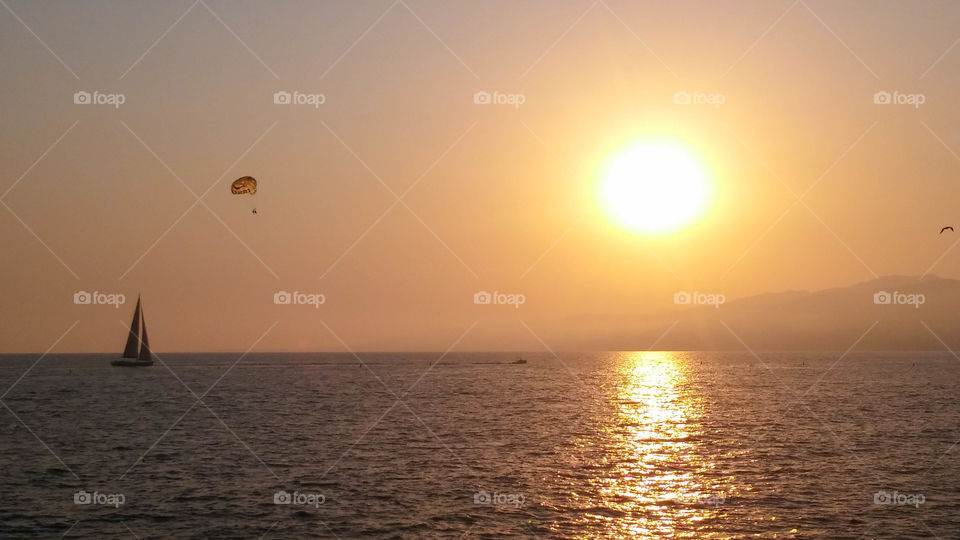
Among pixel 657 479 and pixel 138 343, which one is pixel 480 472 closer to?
pixel 657 479

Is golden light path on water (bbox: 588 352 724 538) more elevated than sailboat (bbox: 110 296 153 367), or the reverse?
sailboat (bbox: 110 296 153 367)

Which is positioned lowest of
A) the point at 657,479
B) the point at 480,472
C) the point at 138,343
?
the point at 657,479

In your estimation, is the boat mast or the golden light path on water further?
the boat mast

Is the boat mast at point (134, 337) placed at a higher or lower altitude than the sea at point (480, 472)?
higher

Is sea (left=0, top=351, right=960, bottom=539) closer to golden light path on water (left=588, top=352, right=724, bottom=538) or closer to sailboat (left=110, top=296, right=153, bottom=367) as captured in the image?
golden light path on water (left=588, top=352, right=724, bottom=538)

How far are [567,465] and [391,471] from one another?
1265 centimetres

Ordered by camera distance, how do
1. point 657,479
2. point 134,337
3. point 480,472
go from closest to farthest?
point 657,479
point 480,472
point 134,337

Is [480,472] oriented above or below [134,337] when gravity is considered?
below

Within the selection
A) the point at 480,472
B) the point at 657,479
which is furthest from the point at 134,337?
the point at 657,479

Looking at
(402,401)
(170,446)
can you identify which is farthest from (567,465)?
(402,401)

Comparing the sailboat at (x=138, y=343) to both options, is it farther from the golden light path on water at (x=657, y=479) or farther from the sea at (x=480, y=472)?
the golden light path on water at (x=657, y=479)

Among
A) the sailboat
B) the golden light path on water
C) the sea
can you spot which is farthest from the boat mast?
the golden light path on water

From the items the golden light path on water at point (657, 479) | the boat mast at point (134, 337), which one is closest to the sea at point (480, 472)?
the golden light path on water at point (657, 479)

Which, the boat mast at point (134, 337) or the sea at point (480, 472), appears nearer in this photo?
the sea at point (480, 472)
